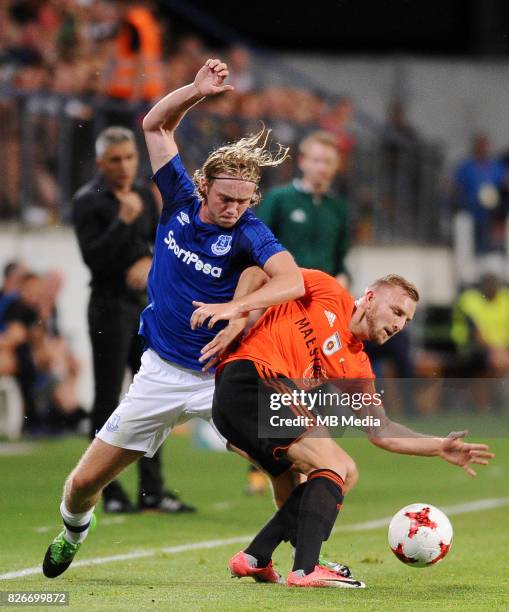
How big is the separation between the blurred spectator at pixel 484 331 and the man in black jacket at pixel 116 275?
1061cm

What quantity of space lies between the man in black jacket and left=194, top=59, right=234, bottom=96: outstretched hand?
2.73 metres

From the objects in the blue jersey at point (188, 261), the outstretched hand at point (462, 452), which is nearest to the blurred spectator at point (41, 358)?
the blue jersey at point (188, 261)

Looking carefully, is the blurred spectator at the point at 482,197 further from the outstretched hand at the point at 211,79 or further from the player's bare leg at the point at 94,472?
the player's bare leg at the point at 94,472

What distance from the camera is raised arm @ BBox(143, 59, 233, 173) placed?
666 cm

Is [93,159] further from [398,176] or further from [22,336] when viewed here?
[398,176]

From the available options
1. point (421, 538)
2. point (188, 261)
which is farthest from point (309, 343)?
point (421, 538)

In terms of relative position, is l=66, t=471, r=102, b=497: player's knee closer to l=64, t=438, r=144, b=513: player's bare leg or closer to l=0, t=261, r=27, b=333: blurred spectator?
l=64, t=438, r=144, b=513: player's bare leg

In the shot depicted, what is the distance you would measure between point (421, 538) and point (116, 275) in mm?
3702

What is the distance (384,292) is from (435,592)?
4.53 ft

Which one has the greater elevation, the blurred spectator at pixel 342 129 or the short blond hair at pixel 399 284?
the blurred spectator at pixel 342 129

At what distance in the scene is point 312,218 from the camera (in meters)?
10.3

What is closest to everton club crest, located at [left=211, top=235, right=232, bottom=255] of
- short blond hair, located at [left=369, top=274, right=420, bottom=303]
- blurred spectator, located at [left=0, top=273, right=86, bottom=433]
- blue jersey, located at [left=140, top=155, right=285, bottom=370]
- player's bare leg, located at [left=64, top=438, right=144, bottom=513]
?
blue jersey, located at [left=140, top=155, right=285, bottom=370]

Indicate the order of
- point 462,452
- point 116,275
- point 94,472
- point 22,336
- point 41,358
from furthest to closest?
point 41,358
point 22,336
point 116,275
point 94,472
point 462,452

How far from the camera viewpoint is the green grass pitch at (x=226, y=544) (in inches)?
235
